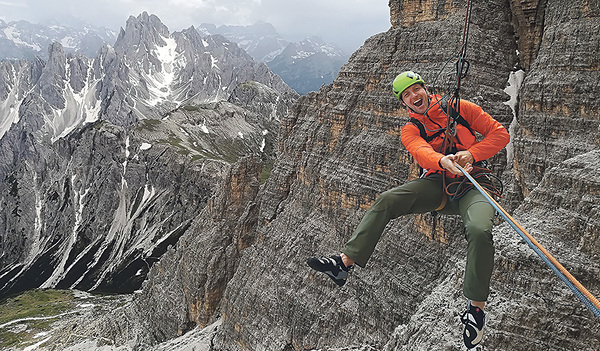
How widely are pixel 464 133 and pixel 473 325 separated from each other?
15.9ft

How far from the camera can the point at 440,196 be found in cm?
970

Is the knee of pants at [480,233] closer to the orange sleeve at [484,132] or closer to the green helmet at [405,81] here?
the orange sleeve at [484,132]

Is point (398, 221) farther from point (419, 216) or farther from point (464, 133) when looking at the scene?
point (464, 133)

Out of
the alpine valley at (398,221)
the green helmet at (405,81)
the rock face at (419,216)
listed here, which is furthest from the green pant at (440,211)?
the rock face at (419,216)

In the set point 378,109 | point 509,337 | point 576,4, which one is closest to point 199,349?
point 378,109

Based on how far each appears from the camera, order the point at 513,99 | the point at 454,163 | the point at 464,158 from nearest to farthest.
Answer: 1. the point at 454,163
2. the point at 464,158
3. the point at 513,99

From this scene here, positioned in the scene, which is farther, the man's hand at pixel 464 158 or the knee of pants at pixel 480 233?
the man's hand at pixel 464 158

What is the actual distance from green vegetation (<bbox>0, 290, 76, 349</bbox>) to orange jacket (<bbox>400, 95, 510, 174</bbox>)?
114585mm

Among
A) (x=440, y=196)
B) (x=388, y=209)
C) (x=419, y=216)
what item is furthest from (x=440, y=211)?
(x=419, y=216)

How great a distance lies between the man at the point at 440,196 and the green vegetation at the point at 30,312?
11369cm

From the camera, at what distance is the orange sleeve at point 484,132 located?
9648mm

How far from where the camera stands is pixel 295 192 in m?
49.1

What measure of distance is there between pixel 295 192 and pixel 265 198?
6517 millimetres

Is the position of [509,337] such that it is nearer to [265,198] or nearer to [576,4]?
[576,4]
